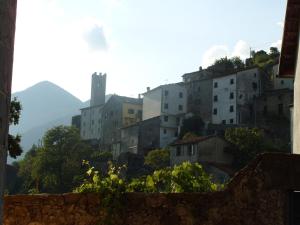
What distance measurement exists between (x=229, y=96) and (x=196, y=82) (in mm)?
8770

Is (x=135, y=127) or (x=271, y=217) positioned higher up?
(x=135, y=127)

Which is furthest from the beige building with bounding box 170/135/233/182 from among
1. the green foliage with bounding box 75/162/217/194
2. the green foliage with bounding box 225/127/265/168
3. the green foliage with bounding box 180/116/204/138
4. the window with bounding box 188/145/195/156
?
the green foliage with bounding box 75/162/217/194

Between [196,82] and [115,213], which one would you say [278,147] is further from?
[115,213]

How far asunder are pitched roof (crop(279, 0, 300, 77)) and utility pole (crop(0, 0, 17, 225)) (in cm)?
911

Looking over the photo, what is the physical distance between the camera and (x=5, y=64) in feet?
13.5

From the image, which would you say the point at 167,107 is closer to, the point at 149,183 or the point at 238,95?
the point at 238,95

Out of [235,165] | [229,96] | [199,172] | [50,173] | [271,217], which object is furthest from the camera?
[229,96]

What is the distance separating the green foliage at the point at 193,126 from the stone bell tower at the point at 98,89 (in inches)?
1576

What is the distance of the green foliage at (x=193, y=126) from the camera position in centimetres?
8006

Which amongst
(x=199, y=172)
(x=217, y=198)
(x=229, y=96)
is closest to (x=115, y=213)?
(x=217, y=198)

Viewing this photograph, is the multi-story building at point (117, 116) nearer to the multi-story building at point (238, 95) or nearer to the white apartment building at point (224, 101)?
the white apartment building at point (224, 101)

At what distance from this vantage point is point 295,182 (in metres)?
8.53

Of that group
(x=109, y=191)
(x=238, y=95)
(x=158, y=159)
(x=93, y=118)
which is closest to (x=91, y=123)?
(x=93, y=118)

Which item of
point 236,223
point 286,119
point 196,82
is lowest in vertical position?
point 236,223
